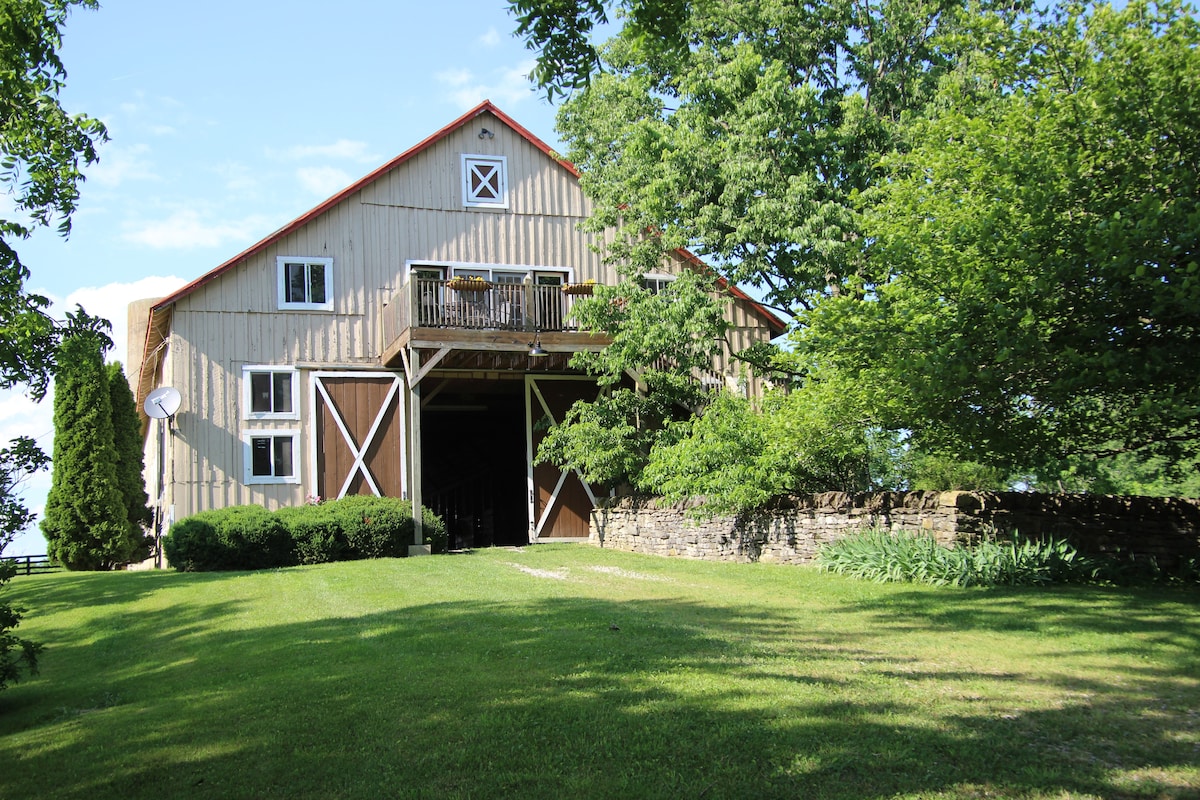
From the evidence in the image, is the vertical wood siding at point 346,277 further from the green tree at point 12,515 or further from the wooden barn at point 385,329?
the green tree at point 12,515

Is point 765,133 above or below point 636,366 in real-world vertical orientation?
above

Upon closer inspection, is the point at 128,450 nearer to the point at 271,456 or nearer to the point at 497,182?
the point at 271,456

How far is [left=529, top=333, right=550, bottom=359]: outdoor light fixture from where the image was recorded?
59.0 feet

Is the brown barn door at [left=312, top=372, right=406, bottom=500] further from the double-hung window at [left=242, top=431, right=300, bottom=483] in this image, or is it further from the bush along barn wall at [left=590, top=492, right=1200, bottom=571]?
the bush along barn wall at [left=590, top=492, right=1200, bottom=571]

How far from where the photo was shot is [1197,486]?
71.1ft

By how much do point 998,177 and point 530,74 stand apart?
7.23m

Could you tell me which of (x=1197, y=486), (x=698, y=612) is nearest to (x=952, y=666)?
(x=698, y=612)

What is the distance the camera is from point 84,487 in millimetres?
19609

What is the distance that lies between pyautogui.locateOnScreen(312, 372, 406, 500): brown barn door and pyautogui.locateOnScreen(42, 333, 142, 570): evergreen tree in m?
4.65

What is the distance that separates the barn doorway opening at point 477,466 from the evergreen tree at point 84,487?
24.6 ft

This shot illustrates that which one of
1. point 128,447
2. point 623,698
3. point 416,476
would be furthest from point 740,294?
point 623,698

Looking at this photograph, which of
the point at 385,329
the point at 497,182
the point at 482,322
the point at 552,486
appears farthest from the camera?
the point at 497,182

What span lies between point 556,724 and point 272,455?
580 inches

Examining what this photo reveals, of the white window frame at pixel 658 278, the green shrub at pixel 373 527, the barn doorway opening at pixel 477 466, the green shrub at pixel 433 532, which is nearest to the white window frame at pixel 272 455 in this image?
the green shrub at pixel 373 527
